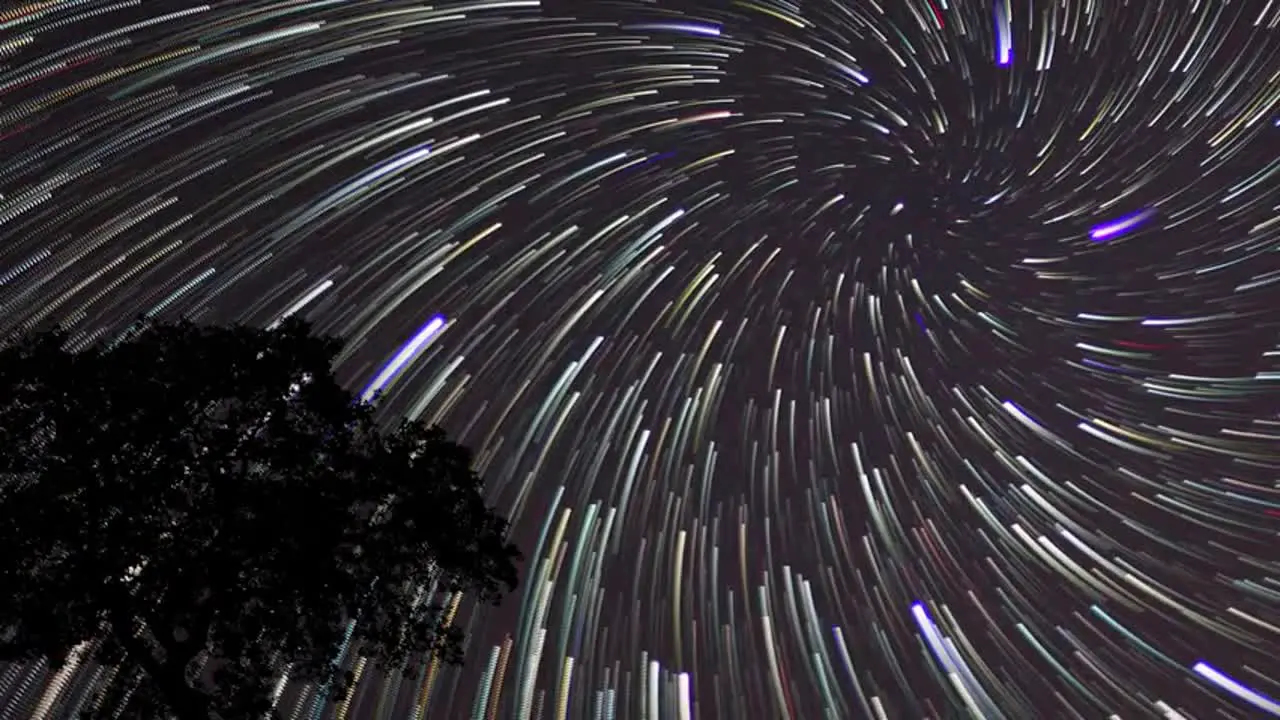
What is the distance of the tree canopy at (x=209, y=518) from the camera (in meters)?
12.3

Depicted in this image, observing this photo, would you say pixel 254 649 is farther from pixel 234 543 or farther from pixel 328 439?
pixel 328 439

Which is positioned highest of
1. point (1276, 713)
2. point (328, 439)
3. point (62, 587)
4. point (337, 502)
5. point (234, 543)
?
point (1276, 713)

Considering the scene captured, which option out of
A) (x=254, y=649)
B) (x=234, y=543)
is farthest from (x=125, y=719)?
(x=234, y=543)

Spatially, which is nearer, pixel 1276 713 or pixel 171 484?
pixel 171 484

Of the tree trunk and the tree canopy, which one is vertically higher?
the tree canopy

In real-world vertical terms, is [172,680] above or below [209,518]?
below

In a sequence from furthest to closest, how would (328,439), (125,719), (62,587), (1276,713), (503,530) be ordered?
(1276,713) < (503,530) < (328,439) < (125,719) < (62,587)

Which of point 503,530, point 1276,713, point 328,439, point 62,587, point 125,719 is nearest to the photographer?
point 62,587

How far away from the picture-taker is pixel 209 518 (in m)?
12.9

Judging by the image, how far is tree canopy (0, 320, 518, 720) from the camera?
40.4ft

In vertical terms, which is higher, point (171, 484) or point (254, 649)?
point (171, 484)

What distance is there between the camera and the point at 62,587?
1212 cm

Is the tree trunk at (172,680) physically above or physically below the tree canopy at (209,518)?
below

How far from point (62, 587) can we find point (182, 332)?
3583mm
